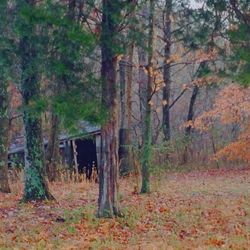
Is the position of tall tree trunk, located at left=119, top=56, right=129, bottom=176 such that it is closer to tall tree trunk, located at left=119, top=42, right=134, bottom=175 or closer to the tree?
tall tree trunk, located at left=119, top=42, right=134, bottom=175

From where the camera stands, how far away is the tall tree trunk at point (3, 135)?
45.7 feet

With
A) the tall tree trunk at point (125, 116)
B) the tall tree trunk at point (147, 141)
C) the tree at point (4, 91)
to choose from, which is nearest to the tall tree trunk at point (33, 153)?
the tree at point (4, 91)

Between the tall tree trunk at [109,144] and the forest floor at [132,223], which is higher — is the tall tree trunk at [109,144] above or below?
above

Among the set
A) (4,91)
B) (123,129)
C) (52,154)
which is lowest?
(52,154)

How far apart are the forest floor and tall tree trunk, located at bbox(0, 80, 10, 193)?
84 cm

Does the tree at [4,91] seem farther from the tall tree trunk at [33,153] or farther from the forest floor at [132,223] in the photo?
the forest floor at [132,223]

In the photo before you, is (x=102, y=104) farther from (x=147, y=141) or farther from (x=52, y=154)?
(x=52, y=154)

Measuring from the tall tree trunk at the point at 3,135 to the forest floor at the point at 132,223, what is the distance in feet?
2.76

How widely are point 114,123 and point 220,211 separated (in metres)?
3.20

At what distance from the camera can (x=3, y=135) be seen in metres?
14.3

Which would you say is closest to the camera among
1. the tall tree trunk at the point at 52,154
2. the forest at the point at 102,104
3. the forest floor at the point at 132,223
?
the forest floor at the point at 132,223

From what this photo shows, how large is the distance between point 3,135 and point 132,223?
5.93m

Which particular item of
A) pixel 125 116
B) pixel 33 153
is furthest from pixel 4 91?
pixel 125 116

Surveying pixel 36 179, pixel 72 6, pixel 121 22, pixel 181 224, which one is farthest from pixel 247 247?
pixel 36 179
